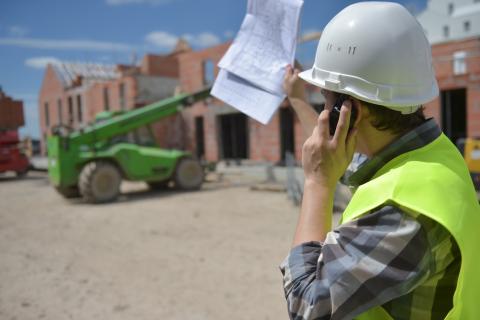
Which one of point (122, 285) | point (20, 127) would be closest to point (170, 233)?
point (122, 285)

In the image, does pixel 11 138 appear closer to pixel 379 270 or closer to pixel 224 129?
pixel 224 129

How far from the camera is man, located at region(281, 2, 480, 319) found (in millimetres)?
907

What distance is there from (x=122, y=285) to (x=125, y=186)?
8986 mm

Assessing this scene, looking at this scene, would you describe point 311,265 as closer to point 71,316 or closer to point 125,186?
point 71,316

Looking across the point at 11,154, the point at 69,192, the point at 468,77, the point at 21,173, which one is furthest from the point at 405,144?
the point at 21,173

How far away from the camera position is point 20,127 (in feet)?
56.2

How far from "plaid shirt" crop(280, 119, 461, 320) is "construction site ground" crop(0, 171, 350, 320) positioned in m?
2.75

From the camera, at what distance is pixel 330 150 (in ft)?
3.48

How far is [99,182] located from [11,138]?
27.6ft

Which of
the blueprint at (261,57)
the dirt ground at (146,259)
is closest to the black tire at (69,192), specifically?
the dirt ground at (146,259)

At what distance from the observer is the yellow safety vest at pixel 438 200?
91 cm

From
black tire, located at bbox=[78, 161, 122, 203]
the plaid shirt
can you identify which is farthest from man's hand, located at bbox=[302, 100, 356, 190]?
black tire, located at bbox=[78, 161, 122, 203]

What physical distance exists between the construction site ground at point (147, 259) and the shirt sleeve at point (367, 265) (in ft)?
9.17

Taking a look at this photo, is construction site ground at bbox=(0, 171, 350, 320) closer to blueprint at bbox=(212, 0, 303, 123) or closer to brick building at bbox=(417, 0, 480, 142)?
blueprint at bbox=(212, 0, 303, 123)
